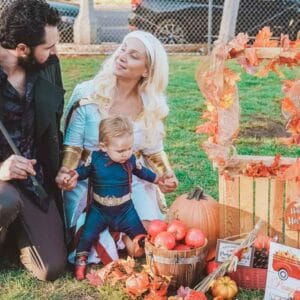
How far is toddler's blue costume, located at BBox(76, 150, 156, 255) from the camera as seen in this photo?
3.85m

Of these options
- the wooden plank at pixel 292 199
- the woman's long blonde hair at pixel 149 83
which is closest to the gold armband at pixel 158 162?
the woman's long blonde hair at pixel 149 83

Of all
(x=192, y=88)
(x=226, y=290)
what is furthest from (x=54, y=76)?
(x=192, y=88)

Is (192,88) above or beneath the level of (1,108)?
beneath

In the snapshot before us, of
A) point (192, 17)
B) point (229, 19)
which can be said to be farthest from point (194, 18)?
point (229, 19)

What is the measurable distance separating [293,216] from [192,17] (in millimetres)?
8834

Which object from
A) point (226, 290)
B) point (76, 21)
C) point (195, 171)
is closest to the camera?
point (226, 290)

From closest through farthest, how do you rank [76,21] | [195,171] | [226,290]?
[226,290]
[195,171]
[76,21]

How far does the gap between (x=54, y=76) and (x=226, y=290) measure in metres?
1.58

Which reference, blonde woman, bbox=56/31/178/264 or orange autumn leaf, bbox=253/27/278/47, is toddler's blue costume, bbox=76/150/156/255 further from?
orange autumn leaf, bbox=253/27/278/47

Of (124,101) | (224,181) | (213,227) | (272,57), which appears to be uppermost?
(272,57)

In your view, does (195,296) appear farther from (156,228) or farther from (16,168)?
(16,168)

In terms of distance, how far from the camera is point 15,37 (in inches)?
142

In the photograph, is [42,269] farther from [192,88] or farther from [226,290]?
[192,88]

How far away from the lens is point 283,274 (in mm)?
3342
